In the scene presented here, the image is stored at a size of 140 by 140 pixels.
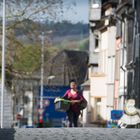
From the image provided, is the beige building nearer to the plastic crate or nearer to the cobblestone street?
the plastic crate

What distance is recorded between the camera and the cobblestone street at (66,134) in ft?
26.3

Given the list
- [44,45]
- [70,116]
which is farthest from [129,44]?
[70,116]

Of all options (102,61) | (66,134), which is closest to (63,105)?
(66,134)

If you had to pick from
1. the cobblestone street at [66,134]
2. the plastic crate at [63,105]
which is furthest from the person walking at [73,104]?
the cobblestone street at [66,134]

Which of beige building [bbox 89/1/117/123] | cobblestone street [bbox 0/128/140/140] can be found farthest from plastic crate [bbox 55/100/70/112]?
beige building [bbox 89/1/117/123]

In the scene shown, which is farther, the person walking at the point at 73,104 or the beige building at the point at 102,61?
the beige building at the point at 102,61

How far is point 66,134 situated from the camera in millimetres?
8188

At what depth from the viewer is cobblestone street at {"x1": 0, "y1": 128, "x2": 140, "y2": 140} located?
8023 mm

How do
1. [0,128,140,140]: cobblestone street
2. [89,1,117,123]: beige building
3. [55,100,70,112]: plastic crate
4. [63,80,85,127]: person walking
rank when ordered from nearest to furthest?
[0,128,140,140]: cobblestone street, [55,100,70,112]: plastic crate, [63,80,85,127]: person walking, [89,1,117,123]: beige building

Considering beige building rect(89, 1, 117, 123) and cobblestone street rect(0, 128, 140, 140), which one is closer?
cobblestone street rect(0, 128, 140, 140)

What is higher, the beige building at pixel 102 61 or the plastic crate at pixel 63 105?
the beige building at pixel 102 61

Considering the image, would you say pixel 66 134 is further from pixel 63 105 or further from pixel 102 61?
pixel 102 61

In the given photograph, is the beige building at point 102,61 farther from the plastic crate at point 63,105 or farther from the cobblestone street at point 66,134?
the cobblestone street at point 66,134

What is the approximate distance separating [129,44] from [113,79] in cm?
936
